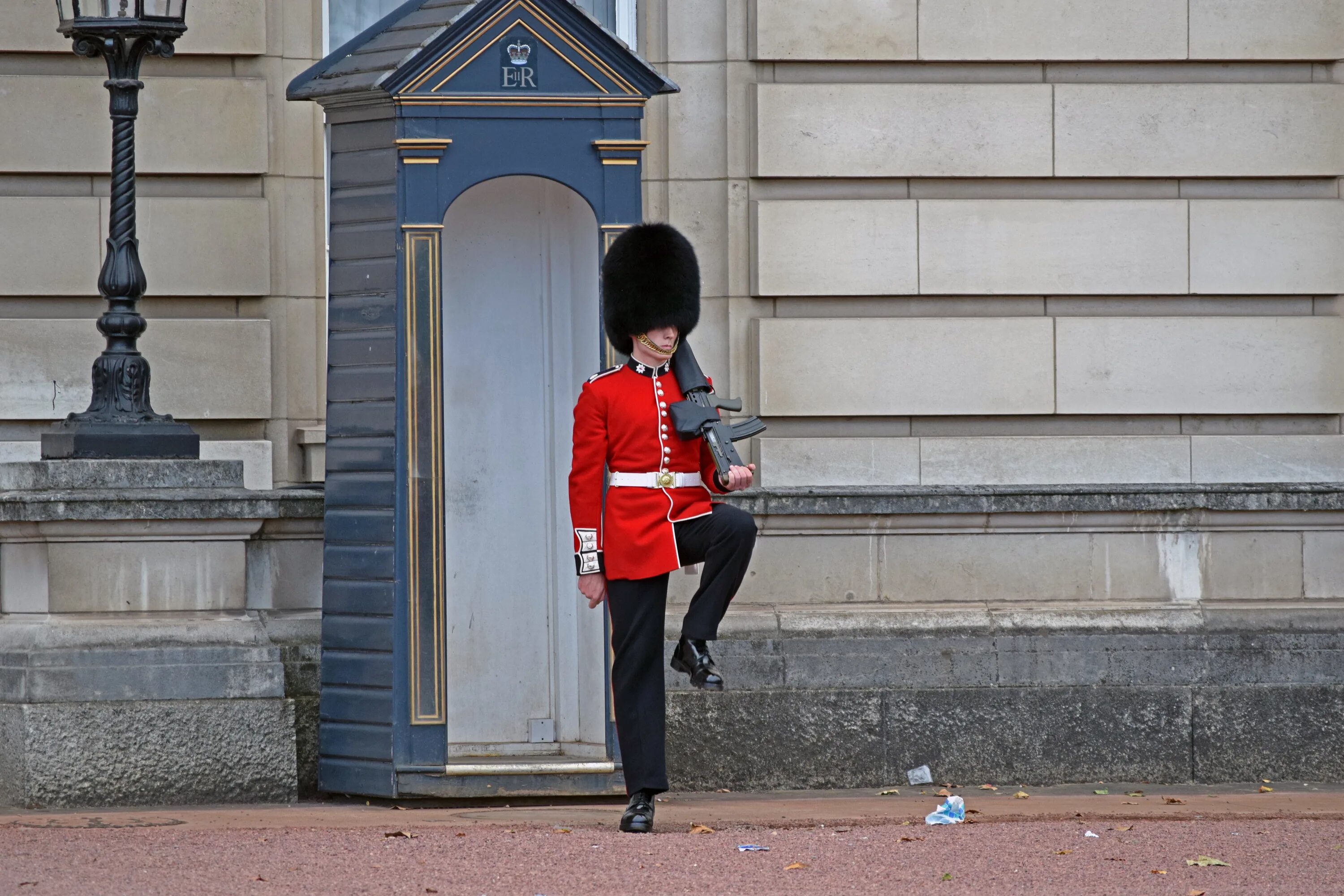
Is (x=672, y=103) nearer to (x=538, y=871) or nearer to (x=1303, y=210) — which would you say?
(x=1303, y=210)

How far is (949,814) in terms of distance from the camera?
6023 mm

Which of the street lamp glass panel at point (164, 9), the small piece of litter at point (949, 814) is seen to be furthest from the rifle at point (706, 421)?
the street lamp glass panel at point (164, 9)

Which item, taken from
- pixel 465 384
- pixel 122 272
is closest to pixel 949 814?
pixel 465 384

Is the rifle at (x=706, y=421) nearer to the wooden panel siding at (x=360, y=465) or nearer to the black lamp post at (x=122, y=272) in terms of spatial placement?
the wooden panel siding at (x=360, y=465)

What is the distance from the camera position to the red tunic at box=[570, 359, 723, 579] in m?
5.68

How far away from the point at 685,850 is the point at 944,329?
2791 mm

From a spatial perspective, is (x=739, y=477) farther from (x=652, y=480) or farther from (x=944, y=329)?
(x=944, y=329)

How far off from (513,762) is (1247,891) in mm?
2382

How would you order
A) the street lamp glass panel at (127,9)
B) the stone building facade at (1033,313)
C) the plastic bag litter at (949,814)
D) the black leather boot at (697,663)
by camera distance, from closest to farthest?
the black leather boot at (697,663) → the plastic bag litter at (949,814) → the street lamp glass panel at (127,9) → the stone building facade at (1033,313)

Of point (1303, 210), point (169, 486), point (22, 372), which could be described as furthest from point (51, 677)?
point (1303, 210)

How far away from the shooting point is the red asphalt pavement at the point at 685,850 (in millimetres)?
4945

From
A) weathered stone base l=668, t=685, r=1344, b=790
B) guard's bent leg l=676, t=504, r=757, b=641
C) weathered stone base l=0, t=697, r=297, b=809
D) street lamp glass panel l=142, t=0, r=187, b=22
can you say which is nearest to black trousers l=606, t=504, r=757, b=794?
guard's bent leg l=676, t=504, r=757, b=641

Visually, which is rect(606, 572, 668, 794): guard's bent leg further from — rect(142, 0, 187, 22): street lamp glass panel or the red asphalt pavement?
rect(142, 0, 187, 22): street lamp glass panel

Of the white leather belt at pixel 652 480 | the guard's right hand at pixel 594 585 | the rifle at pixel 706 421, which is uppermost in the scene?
the rifle at pixel 706 421
